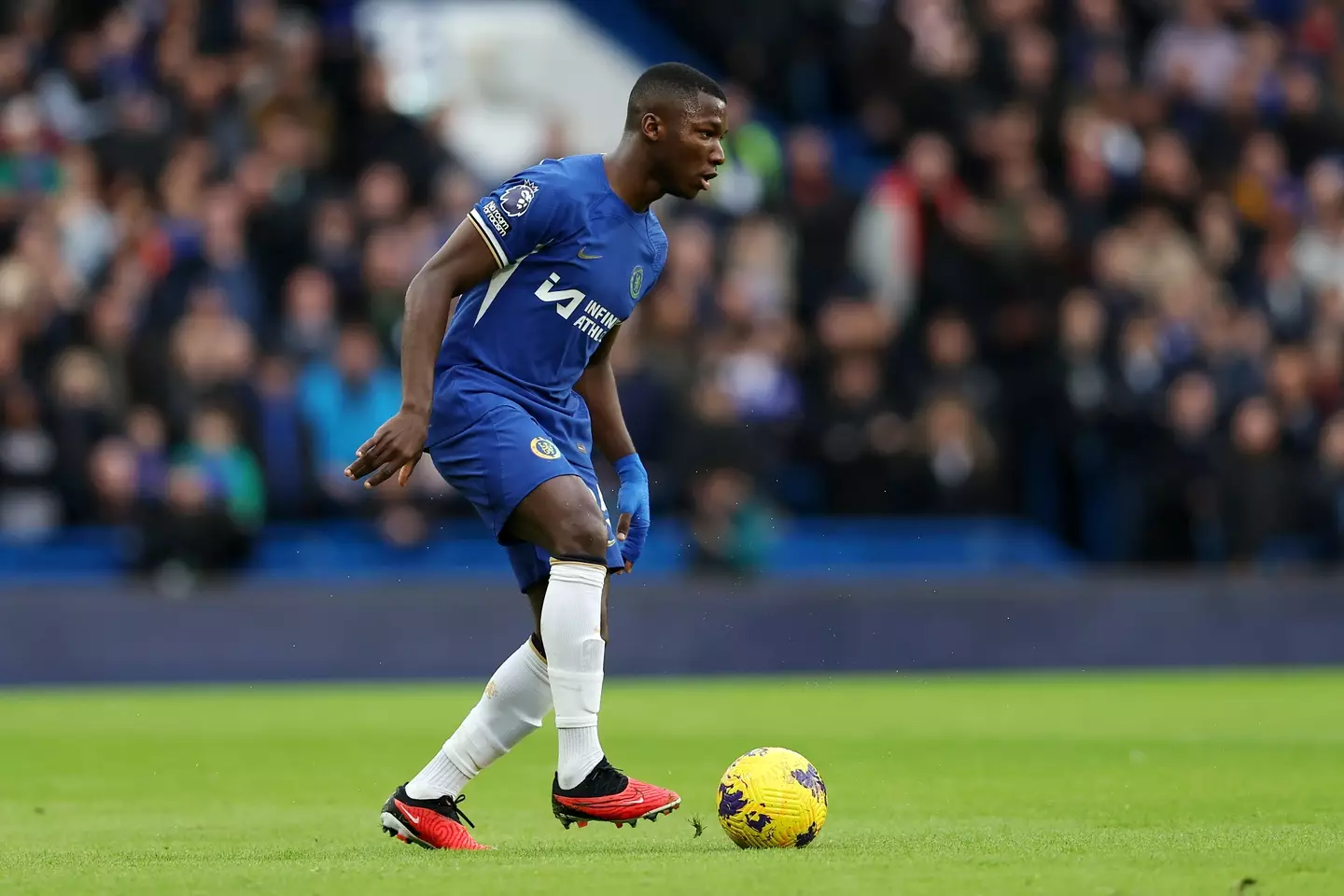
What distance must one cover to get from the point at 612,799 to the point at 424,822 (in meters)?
0.68

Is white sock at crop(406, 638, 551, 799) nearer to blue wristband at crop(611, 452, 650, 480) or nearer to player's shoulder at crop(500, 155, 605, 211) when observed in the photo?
blue wristband at crop(611, 452, 650, 480)

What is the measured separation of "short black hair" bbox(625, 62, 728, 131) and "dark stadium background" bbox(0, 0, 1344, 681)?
814 centimetres

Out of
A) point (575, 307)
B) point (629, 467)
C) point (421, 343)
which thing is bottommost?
point (629, 467)

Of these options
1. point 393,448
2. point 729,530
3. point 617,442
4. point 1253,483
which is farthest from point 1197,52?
point 393,448

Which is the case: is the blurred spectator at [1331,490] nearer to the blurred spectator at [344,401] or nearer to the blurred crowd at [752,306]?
the blurred crowd at [752,306]

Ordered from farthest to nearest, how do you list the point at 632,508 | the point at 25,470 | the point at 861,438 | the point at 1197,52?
the point at 1197,52 → the point at 861,438 → the point at 25,470 → the point at 632,508

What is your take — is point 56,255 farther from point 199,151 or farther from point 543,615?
point 543,615

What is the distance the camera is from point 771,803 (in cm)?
648

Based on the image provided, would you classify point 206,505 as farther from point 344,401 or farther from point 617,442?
point 617,442

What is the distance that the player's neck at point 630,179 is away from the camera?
6910mm

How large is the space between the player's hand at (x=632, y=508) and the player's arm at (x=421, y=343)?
92 cm

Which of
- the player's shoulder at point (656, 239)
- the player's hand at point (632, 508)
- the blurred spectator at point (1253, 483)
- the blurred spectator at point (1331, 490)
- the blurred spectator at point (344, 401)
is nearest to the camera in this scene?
the player's shoulder at point (656, 239)

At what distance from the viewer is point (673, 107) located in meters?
6.79

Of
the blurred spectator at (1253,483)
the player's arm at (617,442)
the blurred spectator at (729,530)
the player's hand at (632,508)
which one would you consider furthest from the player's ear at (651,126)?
the blurred spectator at (1253,483)
